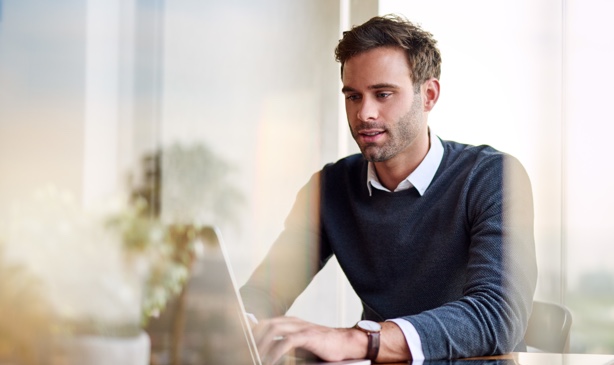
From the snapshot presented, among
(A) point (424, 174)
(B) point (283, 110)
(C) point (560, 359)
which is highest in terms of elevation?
(B) point (283, 110)

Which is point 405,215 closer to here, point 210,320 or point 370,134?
point 370,134

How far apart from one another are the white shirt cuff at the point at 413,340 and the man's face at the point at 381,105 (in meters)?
0.54

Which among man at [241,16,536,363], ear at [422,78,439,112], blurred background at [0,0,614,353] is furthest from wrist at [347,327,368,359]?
blurred background at [0,0,614,353]

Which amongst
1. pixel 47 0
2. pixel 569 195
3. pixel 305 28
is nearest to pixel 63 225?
pixel 47 0

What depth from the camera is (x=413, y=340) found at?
3.19 ft

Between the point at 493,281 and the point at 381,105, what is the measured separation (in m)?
0.51

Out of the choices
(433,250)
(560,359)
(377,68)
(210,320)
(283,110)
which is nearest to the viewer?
(210,320)

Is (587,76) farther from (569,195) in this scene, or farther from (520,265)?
(520,265)

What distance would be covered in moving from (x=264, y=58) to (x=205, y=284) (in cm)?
205

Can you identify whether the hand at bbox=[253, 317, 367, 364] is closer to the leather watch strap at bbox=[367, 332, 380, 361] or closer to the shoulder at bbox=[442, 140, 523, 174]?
the leather watch strap at bbox=[367, 332, 380, 361]

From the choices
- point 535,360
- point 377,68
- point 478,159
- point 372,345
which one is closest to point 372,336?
point 372,345

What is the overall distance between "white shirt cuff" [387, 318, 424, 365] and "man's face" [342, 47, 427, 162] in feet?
1.76

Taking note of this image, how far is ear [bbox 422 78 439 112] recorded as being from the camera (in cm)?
159

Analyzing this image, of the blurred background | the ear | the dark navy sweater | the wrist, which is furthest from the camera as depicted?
the blurred background
